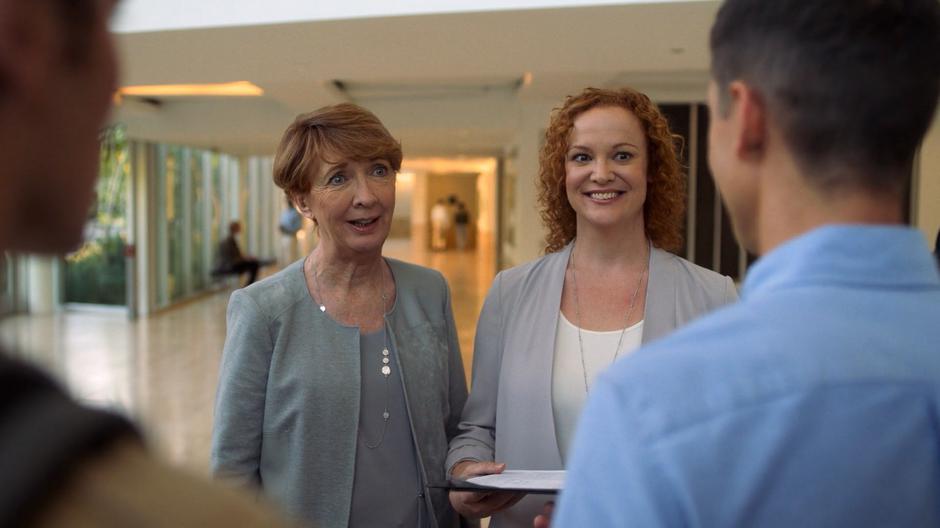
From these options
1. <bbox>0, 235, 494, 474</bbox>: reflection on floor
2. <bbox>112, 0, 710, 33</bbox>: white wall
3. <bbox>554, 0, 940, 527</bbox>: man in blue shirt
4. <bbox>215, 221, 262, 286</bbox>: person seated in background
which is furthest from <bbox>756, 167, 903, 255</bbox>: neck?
<bbox>215, 221, 262, 286</bbox>: person seated in background

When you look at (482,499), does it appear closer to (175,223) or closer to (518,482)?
(518,482)

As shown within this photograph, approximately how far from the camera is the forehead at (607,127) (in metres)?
2.48

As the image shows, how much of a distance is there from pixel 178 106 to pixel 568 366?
44.3 feet

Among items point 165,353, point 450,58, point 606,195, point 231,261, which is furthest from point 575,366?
point 231,261

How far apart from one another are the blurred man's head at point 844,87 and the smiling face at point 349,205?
1.59m

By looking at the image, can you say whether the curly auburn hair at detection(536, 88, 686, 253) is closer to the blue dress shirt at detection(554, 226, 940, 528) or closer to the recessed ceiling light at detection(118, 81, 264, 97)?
the blue dress shirt at detection(554, 226, 940, 528)

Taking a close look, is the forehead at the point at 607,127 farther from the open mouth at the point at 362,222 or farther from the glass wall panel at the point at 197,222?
the glass wall panel at the point at 197,222

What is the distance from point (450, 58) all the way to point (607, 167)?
6.06 m

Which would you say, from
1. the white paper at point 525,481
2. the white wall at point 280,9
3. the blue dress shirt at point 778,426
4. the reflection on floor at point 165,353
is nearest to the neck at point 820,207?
the blue dress shirt at point 778,426

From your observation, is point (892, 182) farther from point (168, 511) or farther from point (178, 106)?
point (178, 106)

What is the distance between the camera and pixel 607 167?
8.04 ft

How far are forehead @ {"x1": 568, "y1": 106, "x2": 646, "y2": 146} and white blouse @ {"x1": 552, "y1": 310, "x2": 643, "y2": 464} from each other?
0.56m

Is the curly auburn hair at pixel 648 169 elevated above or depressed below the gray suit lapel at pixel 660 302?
above

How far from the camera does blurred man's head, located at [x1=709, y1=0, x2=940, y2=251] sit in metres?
0.88
